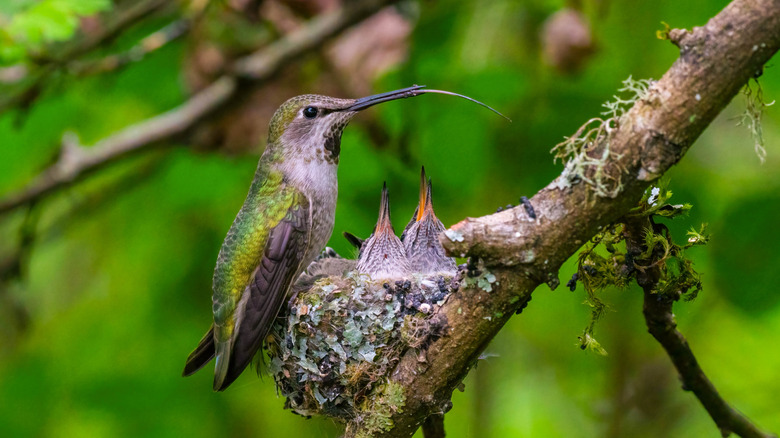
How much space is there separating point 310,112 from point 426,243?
788 millimetres

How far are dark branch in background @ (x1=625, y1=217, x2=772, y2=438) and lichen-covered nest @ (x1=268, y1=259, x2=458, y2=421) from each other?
654 mm

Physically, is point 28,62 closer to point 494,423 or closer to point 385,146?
point 385,146

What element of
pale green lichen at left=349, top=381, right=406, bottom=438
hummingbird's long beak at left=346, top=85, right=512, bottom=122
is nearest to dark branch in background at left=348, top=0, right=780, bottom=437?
pale green lichen at left=349, top=381, right=406, bottom=438

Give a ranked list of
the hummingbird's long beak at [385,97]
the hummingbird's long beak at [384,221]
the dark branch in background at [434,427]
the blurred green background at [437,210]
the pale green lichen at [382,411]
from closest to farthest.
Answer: the pale green lichen at [382,411] → the dark branch in background at [434,427] → the hummingbird's long beak at [385,97] → the hummingbird's long beak at [384,221] → the blurred green background at [437,210]

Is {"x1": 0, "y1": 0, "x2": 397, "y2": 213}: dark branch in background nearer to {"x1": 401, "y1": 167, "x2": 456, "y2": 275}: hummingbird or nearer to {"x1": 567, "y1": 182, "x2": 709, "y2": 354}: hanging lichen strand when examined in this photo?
{"x1": 401, "y1": 167, "x2": 456, "y2": 275}: hummingbird

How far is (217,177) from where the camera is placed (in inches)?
173

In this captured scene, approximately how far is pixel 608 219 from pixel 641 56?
8.47 feet

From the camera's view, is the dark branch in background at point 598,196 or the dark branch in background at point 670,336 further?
the dark branch in background at point 670,336

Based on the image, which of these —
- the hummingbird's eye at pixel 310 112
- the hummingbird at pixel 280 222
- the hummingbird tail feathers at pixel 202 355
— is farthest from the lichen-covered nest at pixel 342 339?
the hummingbird's eye at pixel 310 112

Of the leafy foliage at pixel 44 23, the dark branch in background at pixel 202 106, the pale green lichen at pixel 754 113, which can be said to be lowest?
the pale green lichen at pixel 754 113

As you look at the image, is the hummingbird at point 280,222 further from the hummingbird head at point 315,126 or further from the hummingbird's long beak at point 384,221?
the hummingbird's long beak at point 384,221

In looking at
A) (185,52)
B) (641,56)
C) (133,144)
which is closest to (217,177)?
(133,144)

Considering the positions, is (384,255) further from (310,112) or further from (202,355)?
(202,355)

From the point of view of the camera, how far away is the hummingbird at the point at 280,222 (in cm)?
280
